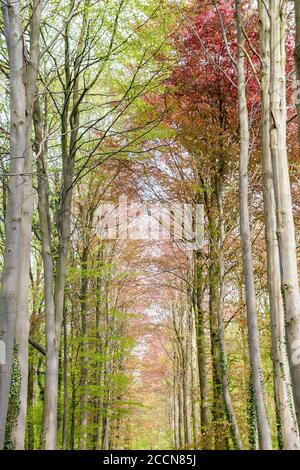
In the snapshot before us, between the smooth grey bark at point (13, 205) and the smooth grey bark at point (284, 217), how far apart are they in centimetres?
232

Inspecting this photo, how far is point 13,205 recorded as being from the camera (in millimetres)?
4586

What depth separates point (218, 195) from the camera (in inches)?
364

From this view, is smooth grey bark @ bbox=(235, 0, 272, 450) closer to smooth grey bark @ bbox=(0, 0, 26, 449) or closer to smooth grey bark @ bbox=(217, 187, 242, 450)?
smooth grey bark @ bbox=(217, 187, 242, 450)

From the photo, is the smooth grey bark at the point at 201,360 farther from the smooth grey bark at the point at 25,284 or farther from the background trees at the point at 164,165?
the smooth grey bark at the point at 25,284

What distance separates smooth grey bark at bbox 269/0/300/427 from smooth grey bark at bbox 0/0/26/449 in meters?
2.32

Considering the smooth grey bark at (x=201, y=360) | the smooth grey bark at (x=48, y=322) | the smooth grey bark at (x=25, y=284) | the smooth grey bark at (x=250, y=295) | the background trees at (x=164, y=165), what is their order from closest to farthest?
1. the background trees at (x=164, y=165)
2. the smooth grey bark at (x=25, y=284)
3. the smooth grey bark at (x=250, y=295)
4. the smooth grey bark at (x=48, y=322)
5. the smooth grey bark at (x=201, y=360)

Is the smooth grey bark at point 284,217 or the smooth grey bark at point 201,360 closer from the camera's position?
the smooth grey bark at point 284,217

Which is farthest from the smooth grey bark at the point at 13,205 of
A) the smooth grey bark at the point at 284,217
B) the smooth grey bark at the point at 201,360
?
the smooth grey bark at the point at 201,360

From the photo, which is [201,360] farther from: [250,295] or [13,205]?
[13,205]

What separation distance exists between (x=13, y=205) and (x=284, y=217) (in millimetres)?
2543

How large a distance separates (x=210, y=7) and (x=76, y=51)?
2.60 metres

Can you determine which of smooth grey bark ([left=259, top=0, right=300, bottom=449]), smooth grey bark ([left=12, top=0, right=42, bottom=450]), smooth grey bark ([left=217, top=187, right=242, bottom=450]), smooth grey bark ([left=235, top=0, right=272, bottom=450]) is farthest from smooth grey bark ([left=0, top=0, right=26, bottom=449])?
smooth grey bark ([left=217, top=187, right=242, bottom=450])

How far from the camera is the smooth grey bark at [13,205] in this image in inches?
165
